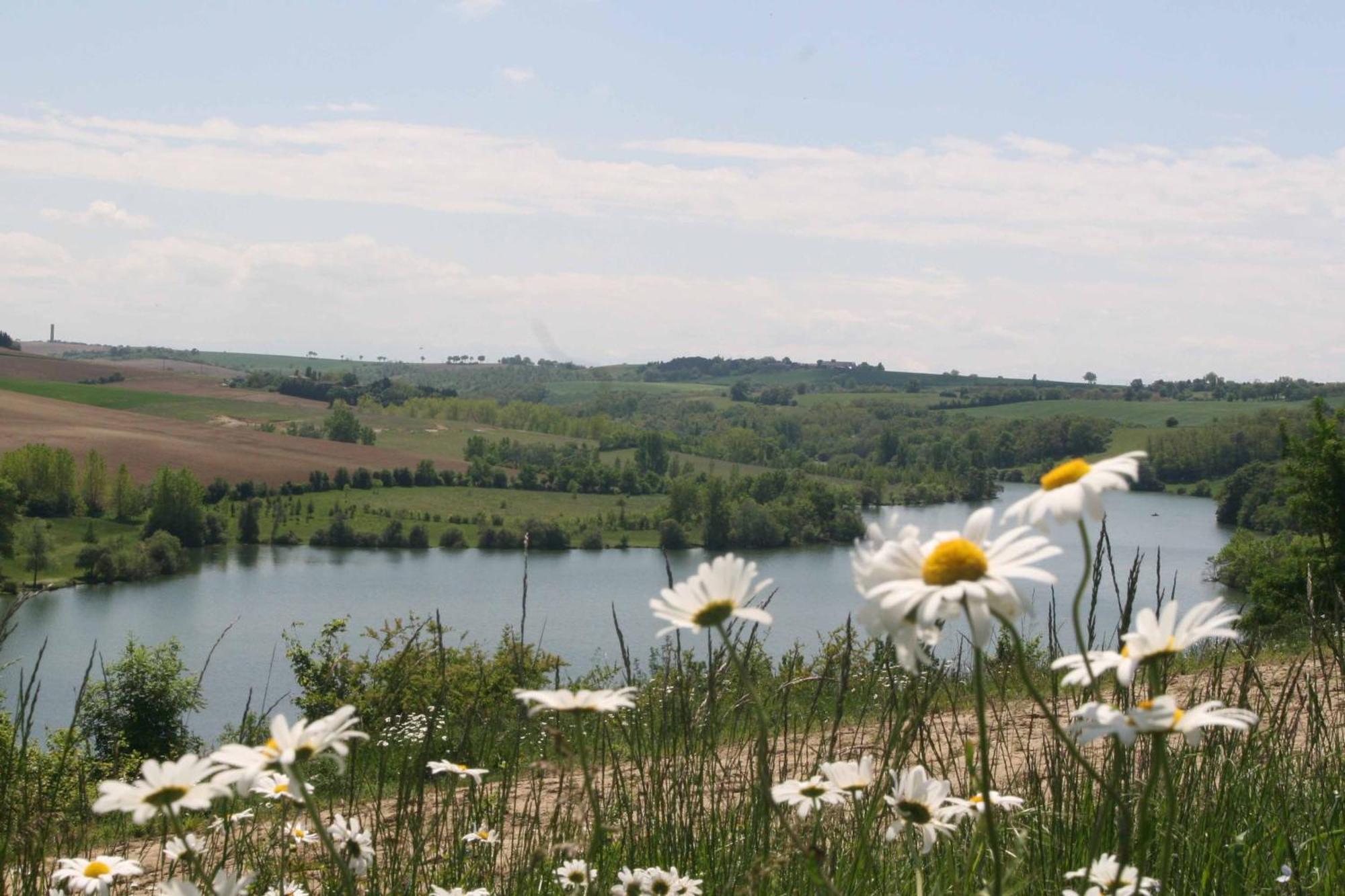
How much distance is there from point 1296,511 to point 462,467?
85067 mm

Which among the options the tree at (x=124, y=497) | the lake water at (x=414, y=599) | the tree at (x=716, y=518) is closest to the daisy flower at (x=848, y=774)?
the lake water at (x=414, y=599)

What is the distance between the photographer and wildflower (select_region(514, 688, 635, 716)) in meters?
1.31

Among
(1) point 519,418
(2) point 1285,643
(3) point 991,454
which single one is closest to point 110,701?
(2) point 1285,643

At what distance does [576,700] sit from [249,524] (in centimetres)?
7959

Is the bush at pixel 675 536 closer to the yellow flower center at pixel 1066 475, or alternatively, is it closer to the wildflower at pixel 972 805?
the wildflower at pixel 972 805

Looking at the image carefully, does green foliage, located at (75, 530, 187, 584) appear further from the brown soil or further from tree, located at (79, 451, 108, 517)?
A: the brown soil

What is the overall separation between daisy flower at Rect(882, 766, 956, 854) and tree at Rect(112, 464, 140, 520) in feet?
264

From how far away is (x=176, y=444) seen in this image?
87812mm

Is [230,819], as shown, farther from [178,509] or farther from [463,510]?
[463,510]

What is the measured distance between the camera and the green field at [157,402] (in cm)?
10656

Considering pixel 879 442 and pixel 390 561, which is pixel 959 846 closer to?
pixel 390 561

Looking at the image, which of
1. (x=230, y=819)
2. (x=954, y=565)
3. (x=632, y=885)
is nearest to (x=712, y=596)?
(x=954, y=565)

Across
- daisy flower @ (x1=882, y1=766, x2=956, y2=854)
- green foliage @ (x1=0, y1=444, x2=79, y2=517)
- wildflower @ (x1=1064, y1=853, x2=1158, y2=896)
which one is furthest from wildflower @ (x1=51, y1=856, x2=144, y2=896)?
green foliage @ (x1=0, y1=444, x2=79, y2=517)

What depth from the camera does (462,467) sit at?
332 ft
